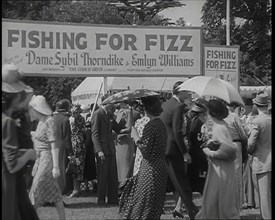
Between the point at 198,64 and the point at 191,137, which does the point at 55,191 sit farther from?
the point at 198,64

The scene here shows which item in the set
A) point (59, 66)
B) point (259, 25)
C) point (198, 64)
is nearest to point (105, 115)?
point (59, 66)

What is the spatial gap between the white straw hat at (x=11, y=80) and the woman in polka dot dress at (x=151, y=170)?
2464 mm

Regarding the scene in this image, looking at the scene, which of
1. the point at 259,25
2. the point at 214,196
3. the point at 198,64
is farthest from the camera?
the point at 259,25

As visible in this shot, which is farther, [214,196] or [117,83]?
[117,83]

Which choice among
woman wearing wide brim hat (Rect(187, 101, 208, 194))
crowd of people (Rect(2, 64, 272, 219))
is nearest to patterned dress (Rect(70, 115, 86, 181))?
crowd of people (Rect(2, 64, 272, 219))

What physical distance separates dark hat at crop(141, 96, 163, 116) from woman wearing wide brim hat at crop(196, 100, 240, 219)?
3.85ft

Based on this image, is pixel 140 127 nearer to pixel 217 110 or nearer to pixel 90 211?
pixel 217 110

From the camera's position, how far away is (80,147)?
42.5ft

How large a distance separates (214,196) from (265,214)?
4.59ft

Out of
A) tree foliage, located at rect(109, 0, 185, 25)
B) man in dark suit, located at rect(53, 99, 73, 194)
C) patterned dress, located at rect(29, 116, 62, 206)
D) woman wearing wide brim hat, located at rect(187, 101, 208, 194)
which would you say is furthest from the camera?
tree foliage, located at rect(109, 0, 185, 25)

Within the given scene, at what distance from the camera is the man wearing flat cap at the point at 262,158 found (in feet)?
28.2

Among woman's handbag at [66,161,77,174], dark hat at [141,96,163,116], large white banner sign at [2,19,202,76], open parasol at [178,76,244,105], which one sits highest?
large white banner sign at [2,19,202,76]

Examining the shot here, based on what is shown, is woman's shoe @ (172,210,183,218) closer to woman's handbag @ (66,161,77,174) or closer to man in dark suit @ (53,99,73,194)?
man in dark suit @ (53,99,73,194)

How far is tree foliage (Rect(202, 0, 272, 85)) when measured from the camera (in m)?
33.5
